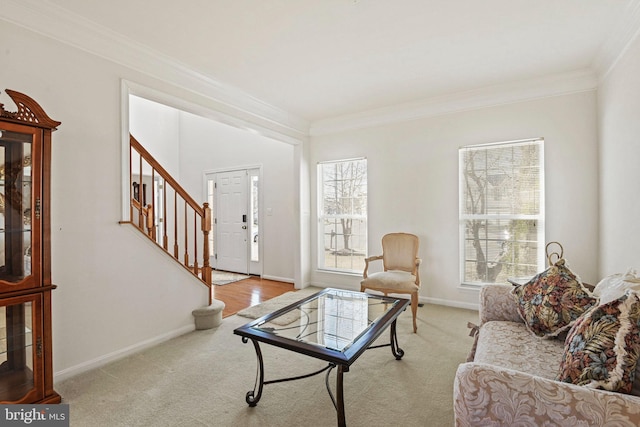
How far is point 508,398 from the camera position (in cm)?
111

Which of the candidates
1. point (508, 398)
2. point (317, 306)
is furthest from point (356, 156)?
point (508, 398)

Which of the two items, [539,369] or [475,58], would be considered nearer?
[539,369]

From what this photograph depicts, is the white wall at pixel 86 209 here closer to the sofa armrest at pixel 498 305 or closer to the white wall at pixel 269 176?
the white wall at pixel 269 176

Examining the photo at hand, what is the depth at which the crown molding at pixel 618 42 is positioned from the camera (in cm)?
214

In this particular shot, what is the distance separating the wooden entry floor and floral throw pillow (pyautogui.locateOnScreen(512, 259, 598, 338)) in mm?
2986

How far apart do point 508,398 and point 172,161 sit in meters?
6.88

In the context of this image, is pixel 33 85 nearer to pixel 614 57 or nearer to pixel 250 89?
pixel 250 89

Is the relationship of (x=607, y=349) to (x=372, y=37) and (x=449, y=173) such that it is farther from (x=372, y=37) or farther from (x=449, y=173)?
(x=449, y=173)

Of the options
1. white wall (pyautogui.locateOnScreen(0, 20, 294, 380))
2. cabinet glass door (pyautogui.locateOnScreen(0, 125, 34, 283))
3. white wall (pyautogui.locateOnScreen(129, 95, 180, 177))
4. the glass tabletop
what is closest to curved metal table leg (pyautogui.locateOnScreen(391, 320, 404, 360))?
the glass tabletop

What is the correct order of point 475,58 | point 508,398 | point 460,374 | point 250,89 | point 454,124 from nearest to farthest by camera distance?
point 508,398 → point 460,374 → point 475,58 → point 250,89 → point 454,124

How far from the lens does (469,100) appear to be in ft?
12.1

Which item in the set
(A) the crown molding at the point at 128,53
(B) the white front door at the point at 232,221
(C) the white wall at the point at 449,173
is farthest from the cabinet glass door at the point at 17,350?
(B) the white front door at the point at 232,221

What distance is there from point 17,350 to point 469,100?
458 cm

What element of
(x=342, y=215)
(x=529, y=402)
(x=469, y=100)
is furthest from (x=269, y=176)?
(x=529, y=402)
